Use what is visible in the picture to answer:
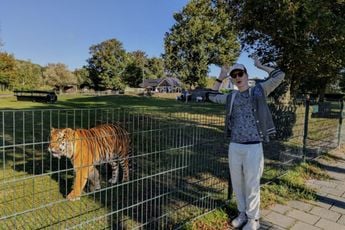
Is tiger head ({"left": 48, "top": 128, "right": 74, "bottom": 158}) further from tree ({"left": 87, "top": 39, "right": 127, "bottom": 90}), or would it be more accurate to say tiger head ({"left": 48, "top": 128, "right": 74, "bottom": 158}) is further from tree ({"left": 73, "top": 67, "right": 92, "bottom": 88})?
tree ({"left": 73, "top": 67, "right": 92, "bottom": 88})

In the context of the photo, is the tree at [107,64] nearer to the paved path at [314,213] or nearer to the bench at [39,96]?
the bench at [39,96]

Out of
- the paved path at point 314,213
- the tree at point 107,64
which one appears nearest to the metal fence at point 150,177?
the paved path at point 314,213

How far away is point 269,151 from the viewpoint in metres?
6.93

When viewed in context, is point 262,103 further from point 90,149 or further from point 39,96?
point 39,96

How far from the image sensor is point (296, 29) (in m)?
8.77

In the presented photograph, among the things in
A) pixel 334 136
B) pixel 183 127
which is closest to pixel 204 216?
pixel 183 127

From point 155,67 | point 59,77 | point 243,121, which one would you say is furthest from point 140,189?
point 155,67

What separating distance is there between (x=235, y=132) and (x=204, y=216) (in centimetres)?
133

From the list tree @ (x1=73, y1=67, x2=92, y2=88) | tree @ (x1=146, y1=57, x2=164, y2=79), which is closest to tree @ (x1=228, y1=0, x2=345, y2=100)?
tree @ (x1=73, y1=67, x2=92, y2=88)

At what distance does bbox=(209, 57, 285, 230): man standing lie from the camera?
3.42m

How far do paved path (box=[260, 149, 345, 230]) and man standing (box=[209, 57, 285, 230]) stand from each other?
820 millimetres

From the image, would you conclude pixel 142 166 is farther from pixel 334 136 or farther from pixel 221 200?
pixel 334 136

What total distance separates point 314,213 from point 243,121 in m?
2.16

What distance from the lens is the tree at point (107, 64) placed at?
219ft
